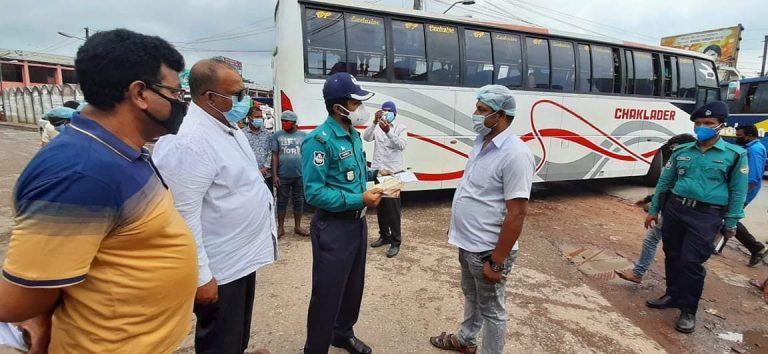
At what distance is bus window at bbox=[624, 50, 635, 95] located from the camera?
7.71 metres

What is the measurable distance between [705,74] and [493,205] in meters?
9.54

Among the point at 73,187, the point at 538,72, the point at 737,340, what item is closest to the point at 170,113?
the point at 73,187

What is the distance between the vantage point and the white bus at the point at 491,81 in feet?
17.9

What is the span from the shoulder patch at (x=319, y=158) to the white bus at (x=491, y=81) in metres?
3.37

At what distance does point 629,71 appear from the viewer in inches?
306

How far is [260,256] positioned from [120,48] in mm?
1179

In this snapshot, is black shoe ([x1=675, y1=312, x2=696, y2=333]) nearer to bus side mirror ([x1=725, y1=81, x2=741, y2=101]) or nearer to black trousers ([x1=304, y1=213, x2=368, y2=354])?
black trousers ([x1=304, y1=213, x2=368, y2=354])

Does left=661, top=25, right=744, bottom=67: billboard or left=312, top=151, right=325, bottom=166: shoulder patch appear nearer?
left=312, top=151, right=325, bottom=166: shoulder patch

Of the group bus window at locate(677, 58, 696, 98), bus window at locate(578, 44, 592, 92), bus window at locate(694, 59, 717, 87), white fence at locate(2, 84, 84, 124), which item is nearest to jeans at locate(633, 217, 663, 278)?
bus window at locate(578, 44, 592, 92)

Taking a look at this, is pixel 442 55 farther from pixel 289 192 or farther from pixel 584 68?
pixel 289 192

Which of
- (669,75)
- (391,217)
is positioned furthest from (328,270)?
(669,75)

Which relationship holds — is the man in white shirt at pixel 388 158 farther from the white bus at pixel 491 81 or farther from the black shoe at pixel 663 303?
the black shoe at pixel 663 303

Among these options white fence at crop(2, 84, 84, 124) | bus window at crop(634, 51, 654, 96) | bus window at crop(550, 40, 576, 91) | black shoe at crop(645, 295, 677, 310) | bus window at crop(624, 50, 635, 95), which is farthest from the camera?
white fence at crop(2, 84, 84, 124)

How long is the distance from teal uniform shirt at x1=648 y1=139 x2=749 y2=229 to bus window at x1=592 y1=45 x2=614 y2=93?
184 inches
